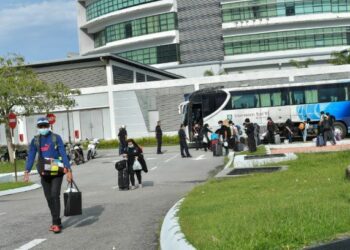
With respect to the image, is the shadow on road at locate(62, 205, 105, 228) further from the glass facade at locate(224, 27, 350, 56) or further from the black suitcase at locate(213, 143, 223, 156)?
the glass facade at locate(224, 27, 350, 56)

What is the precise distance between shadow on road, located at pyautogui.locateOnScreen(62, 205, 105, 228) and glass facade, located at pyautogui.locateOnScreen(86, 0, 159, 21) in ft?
196

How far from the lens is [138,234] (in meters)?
8.56

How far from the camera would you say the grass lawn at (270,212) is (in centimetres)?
597

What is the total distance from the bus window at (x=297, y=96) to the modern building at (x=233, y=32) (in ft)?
109

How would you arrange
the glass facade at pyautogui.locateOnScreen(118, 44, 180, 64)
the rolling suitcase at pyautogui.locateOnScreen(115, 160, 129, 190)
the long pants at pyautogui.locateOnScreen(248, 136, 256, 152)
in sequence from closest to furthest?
the rolling suitcase at pyautogui.locateOnScreen(115, 160, 129, 190), the long pants at pyautogui.locateOnScreen(248, 136, 256, 152), the glass facade at pyautogui.locateOnScreen(118, 44, 180, 64)

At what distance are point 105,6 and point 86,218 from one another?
6436 cm

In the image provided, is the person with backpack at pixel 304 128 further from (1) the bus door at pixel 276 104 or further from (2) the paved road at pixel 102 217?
(2) the paved road at pixel 102 217

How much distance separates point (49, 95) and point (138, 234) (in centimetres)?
2401

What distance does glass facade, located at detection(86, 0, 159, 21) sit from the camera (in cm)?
6950

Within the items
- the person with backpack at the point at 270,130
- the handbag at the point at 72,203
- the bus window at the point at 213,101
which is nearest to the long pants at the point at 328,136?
the person with backpack at the point at 270,130

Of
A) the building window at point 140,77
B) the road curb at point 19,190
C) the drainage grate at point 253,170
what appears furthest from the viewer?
the building window at point 140,77

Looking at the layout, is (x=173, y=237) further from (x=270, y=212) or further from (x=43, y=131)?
(x=43, y=131)

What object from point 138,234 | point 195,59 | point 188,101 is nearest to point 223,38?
point 195,59

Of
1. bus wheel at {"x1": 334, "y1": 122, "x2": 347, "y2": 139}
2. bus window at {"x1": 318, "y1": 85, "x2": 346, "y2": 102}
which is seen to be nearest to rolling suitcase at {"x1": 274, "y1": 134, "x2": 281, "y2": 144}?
bus wheel at {"x1": 334, "y1": 122, "x2": 347, "y2": 139}
